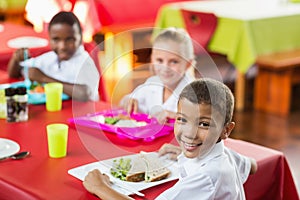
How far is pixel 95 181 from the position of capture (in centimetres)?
163

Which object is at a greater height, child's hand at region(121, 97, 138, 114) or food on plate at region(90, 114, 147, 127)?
child's hand at region(121, 97, 138, 114)

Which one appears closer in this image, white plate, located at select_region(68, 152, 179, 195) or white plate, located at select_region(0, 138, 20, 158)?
white plate, located at select_region(68, 152, 179, 195)

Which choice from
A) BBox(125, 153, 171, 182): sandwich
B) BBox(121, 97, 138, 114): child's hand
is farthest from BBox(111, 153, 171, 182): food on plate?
BBox(121, 97, 138, 114): child's hand

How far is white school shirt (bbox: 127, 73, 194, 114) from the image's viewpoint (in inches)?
84.1

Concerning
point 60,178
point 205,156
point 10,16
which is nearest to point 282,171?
point 205,156

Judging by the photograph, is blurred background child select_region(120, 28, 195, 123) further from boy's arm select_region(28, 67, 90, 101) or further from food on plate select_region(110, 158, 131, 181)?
food on plate select_region(110, 158, 131, 181)

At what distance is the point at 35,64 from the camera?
2.63 meters

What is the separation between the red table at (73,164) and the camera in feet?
5.40

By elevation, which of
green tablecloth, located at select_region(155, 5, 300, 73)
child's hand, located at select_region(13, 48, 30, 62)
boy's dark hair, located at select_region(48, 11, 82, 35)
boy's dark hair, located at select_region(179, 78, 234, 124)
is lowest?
green tablecloth, located at select_region(155, 5, 300, 73)

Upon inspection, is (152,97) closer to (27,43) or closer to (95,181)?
(95,181)

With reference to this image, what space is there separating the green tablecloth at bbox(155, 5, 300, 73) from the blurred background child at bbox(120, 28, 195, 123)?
83.7 inches

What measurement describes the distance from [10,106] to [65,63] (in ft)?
1.32

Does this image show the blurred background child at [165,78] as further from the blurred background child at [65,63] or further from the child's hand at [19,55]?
the child's hand at [19,55]

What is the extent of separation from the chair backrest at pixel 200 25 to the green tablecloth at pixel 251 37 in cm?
6
